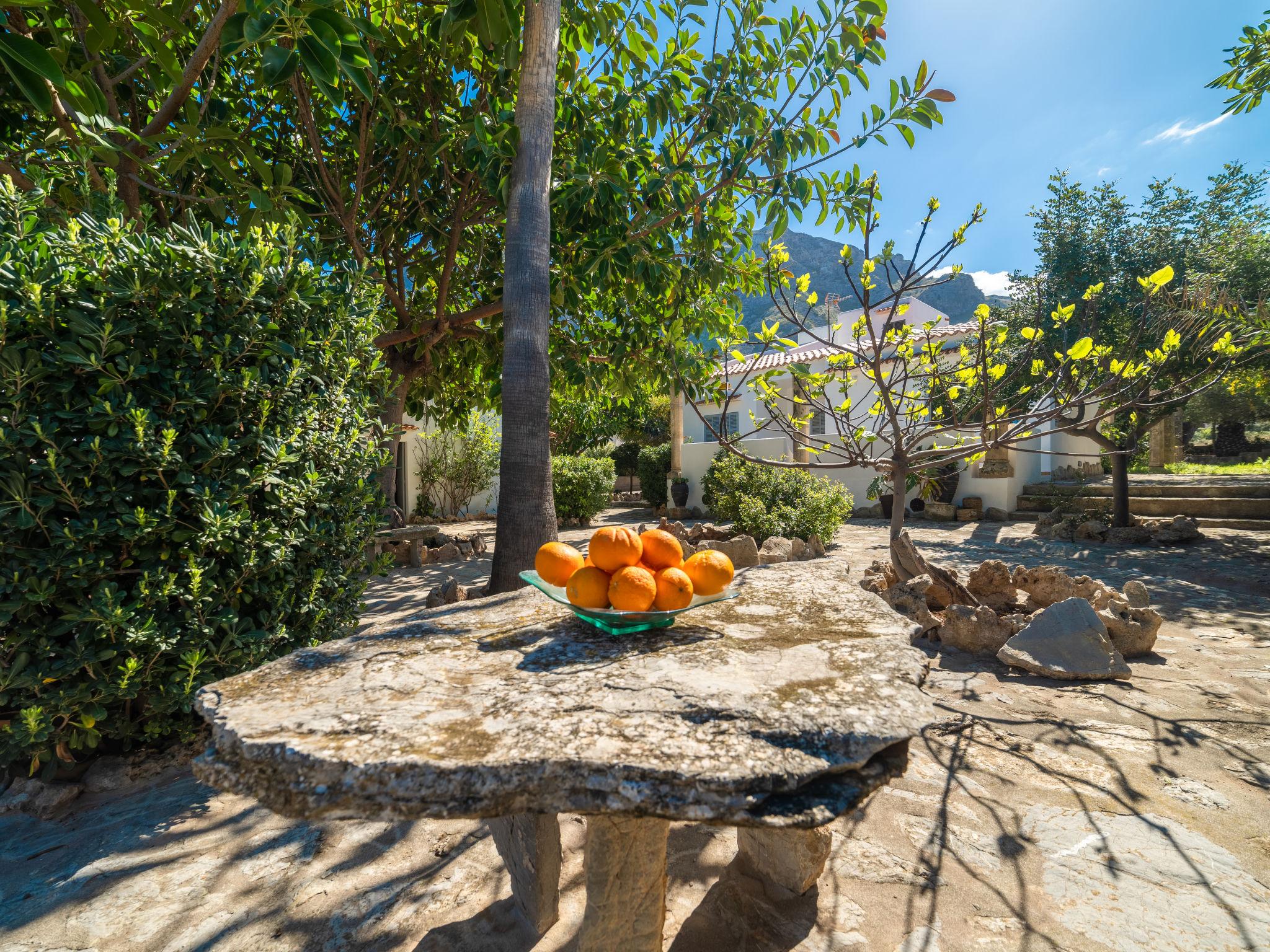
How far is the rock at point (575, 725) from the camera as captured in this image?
0.85m

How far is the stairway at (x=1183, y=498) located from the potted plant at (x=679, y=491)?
20.6 feet

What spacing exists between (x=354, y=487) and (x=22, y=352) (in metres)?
1.14

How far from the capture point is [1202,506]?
8.76m

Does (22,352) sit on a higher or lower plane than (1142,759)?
higher

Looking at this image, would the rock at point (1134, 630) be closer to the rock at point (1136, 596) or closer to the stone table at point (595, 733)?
the rock at point (1136, 596)

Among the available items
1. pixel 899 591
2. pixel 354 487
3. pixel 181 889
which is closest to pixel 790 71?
pixel 899 591

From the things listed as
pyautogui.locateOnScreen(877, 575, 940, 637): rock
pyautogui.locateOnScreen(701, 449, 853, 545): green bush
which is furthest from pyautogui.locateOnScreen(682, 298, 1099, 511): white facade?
pyautogui.locateOnScreen(877, 575, 940, 637): rock

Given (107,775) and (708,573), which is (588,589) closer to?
(708,573)

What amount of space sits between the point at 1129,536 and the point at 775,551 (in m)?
5.36

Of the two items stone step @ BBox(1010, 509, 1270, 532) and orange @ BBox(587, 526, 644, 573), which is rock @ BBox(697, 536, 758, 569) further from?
stone step @ BBox(1010, 509, 1270, 532)

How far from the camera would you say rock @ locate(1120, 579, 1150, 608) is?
382 centimetres

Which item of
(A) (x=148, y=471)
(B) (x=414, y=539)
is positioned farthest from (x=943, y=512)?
(A) (x=148, y=471)

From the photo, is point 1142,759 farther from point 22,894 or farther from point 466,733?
point 22,894

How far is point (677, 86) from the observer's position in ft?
13.5
